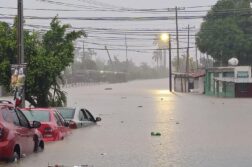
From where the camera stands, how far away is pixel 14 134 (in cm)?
1359

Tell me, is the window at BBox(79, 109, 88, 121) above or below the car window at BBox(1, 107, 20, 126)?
below

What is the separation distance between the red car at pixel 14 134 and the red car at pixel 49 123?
12.5 feet

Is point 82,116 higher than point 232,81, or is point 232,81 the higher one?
point 232,81

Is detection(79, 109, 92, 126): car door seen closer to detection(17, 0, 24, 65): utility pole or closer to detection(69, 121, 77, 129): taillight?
detection(69, 121, 77, 129): taillight

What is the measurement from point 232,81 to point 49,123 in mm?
58459

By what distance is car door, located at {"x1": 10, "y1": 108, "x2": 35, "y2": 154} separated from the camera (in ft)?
46.7

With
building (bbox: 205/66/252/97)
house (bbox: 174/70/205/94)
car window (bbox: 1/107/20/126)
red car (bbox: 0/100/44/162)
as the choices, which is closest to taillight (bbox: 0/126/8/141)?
red car (bbox: 0/100/44/162)

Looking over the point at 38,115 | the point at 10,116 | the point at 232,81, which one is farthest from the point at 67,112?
the point at 232,81

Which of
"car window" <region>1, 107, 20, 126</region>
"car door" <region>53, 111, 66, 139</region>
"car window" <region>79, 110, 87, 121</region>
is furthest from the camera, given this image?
"car window" <region>79, 110, 87, 121</region>

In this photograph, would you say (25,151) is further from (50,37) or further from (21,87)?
(50,37)

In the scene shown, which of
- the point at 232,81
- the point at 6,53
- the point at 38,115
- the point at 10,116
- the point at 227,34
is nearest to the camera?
the point at 10,116

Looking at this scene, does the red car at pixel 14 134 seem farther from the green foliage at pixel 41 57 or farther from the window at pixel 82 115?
the green foliage at pixel 41 57

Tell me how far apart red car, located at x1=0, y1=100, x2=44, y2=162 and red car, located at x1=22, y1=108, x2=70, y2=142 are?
3.81 metres

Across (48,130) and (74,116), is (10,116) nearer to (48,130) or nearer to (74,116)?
(48,130)
